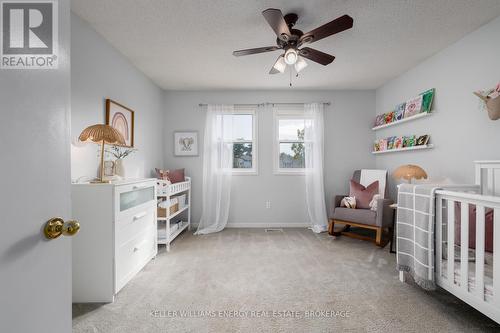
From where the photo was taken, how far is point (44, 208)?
623 millimetres

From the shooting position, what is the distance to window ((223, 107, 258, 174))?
13.4 feet

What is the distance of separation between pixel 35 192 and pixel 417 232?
92.7 inches

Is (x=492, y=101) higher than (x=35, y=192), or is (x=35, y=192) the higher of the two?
(x=492, y=101)

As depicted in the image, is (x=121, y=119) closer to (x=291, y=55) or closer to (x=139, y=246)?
(x=139, y=246)

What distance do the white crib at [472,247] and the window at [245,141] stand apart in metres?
2.74

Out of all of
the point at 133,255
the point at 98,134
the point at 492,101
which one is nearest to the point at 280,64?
the point at 98,134

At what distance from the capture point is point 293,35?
193cm

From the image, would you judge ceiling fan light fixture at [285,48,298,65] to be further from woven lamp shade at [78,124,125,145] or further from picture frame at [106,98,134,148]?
picture frame at [106,98,134,148]

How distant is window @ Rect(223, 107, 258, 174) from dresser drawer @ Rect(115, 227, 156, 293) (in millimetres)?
1898

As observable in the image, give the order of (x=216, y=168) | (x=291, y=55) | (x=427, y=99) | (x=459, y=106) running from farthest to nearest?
(x=216, y=168) → (x=427, y=99) → (x=459, y=106) → (x=291, y=55)

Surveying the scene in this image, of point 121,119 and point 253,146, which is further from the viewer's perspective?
point 253,146

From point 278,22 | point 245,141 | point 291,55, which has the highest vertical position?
point 278,22

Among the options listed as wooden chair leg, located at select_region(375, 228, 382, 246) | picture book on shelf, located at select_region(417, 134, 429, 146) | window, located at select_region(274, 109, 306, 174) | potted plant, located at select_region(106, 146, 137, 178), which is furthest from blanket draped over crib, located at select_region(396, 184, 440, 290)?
potted plant, located at select_region(106, 146, 137, 178)

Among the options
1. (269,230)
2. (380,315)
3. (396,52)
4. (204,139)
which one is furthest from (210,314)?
(396,52)
